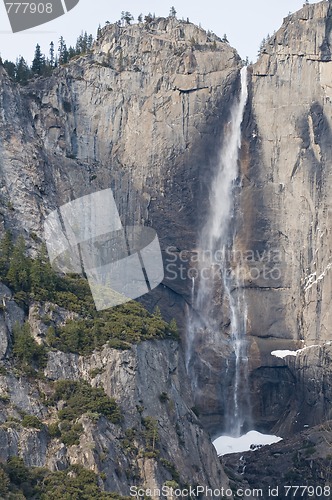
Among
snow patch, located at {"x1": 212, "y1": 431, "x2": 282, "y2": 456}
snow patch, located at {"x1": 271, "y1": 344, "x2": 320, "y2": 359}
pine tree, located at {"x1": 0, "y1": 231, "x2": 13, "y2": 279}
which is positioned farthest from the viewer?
snow patch, located at {"x1": 271, "y1": 344, "x2": 320, "y2": 359}

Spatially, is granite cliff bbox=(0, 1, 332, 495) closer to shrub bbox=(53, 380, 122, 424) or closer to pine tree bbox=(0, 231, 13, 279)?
pine tree bbox=(0, 231, 13, 279)

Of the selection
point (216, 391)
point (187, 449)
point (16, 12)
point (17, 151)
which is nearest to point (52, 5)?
point (16, 12)

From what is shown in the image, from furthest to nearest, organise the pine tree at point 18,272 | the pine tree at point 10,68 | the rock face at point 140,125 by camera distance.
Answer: the pine tree at point 10,68 < the rock face at point 140,125 < the pine tree at point 18,272

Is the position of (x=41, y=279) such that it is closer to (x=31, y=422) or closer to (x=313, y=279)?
(x=31, y=422)

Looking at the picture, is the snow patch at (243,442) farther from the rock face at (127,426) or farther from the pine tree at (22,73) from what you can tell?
the pine tree at (22,73)

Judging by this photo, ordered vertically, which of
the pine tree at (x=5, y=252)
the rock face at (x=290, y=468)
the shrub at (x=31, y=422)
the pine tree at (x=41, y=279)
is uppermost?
the pine tree at (x=5, y=252)

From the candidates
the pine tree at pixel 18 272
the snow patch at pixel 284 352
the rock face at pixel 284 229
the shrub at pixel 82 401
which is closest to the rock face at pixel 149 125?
the rock face at pixel 284 229

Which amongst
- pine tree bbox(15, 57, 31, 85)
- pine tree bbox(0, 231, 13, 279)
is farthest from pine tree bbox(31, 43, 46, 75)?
pine tree bbox(0, 231, 13, 279)
